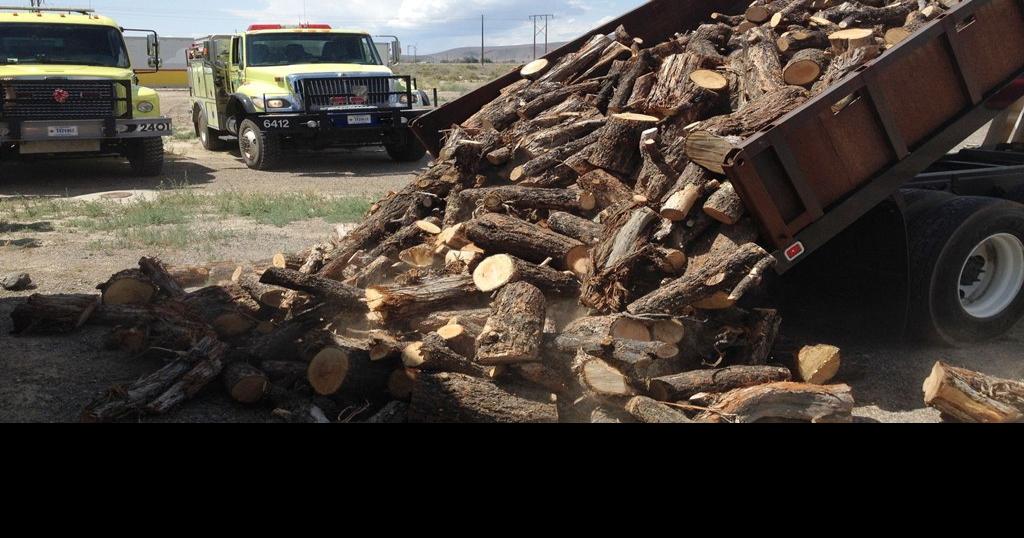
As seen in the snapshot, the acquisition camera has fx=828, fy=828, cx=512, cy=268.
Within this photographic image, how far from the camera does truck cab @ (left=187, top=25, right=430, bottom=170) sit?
15.0 m

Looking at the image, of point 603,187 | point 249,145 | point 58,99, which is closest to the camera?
point 603,187

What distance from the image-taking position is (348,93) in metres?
15.3

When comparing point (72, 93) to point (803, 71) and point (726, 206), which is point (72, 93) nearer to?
point (803, 71)

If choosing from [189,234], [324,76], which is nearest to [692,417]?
[189,234]

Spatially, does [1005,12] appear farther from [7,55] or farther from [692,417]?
[7,55]

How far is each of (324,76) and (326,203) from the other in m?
4.38

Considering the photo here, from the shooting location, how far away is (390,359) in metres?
5.11

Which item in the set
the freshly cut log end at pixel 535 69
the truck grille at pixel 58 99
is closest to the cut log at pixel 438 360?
the freshly cut log end at pixel 535 69

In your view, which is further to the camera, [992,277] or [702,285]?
[992,277]

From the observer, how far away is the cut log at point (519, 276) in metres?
5.55

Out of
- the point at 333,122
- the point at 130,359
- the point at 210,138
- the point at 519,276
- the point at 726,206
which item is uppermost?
the point at 333,122

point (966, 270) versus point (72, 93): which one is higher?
point (72, 93)

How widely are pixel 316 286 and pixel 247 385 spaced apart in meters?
0.91

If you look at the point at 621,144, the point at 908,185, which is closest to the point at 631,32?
the point at 621,144
